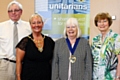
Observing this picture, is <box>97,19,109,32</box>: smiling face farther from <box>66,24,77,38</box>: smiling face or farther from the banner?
the banner

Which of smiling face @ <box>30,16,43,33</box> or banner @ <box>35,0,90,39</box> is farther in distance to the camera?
banner @ <box>35,0,90,39</box>

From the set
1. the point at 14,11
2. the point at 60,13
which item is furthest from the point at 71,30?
the point at 60,13

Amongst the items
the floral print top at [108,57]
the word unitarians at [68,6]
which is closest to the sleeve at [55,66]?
the floral print top at [108,57]

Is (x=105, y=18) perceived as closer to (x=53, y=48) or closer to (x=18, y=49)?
(x=53, y=48)

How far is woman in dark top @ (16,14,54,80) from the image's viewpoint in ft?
7.73

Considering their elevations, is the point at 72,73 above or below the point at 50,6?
below

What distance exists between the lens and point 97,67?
2299 millimetres

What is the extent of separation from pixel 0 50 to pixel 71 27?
98cm

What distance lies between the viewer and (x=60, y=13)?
11.0 ft

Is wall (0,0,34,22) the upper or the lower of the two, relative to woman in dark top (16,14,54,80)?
upper

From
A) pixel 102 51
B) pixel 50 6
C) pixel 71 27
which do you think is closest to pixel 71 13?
pixel 50 6

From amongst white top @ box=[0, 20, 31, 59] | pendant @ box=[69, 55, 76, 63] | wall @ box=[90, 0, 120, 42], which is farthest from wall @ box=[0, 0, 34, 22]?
pendant @ box=[69, 55, 76, 63]

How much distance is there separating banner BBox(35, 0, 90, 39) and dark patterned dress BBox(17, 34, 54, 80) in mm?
1001

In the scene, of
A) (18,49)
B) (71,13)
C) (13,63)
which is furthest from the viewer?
(71,13)
